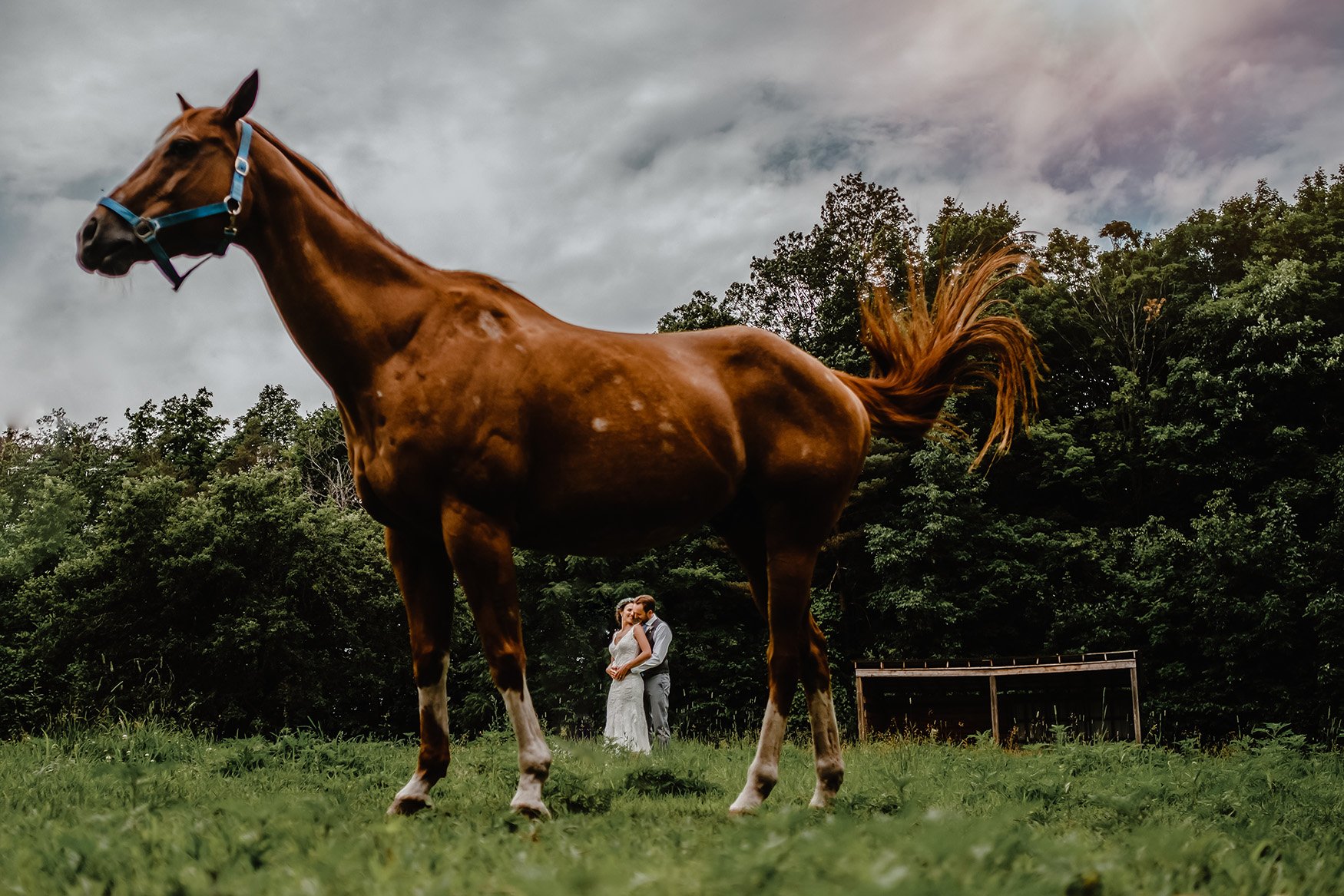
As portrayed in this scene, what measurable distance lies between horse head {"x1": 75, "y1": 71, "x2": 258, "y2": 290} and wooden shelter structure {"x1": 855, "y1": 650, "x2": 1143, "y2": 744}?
23.9 m

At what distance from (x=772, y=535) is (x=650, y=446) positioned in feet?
2.87

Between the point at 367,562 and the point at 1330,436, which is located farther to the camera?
the point at 1330,436

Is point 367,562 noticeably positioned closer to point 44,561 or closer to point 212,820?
point 44,561

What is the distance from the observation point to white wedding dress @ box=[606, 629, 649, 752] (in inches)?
530

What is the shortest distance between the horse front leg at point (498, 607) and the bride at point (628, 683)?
937 cm

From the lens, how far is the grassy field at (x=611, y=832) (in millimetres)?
2473

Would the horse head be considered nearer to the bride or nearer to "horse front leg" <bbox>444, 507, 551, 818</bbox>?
"horse front leg" <bbox>444, 507, 551, 818</bbox>

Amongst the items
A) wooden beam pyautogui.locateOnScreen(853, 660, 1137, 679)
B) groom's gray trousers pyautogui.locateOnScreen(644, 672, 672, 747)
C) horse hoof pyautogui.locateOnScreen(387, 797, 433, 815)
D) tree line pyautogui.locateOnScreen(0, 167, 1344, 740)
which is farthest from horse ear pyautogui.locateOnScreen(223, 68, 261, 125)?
wooden beam pyautogui.locateOnScreen(853, 660, 1137, 679)

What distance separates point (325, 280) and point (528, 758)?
237 centimetres

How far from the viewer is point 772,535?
499cm

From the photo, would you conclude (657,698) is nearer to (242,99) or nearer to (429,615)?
(429,615)

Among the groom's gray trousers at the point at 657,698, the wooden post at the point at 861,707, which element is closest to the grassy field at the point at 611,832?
the groom's gray trousers at the point at 657,698

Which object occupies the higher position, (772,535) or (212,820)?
(772,535)

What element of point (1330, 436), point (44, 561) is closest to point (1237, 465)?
point (1330, 436)
